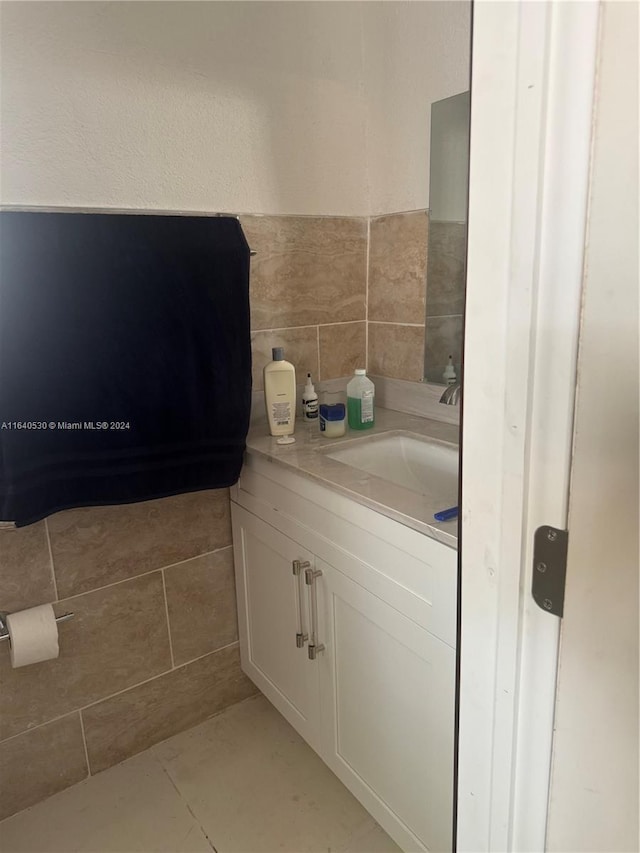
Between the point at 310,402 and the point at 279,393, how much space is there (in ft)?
0.46

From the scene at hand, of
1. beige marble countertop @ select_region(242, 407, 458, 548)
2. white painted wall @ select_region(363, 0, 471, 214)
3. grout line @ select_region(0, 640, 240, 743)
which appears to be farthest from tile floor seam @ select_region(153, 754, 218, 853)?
white painted wall @ select_region(363, 0, 471, 214)

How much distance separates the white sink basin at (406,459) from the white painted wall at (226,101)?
2.16ft

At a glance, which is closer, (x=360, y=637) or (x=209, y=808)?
(x=360, y=637)

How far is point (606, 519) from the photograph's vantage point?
47cm

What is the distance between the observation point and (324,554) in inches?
51.9

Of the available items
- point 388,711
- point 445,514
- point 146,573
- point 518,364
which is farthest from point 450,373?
point 518,364

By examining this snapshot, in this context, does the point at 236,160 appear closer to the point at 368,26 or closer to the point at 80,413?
the point at 368,26

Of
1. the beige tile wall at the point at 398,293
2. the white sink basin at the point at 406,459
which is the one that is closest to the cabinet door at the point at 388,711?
the white sink basin at the point at 406,459

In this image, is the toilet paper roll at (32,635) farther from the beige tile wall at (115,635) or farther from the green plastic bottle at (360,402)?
the green plastic bottle at (360,402)

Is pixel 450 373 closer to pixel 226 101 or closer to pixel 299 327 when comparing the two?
pixel 299 327

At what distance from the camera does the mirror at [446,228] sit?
1.45 m

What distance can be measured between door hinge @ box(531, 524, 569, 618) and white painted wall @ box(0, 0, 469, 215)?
4.03 feet

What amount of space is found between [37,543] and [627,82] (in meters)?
1.41

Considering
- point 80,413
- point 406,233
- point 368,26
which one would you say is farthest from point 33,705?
point 368,26
